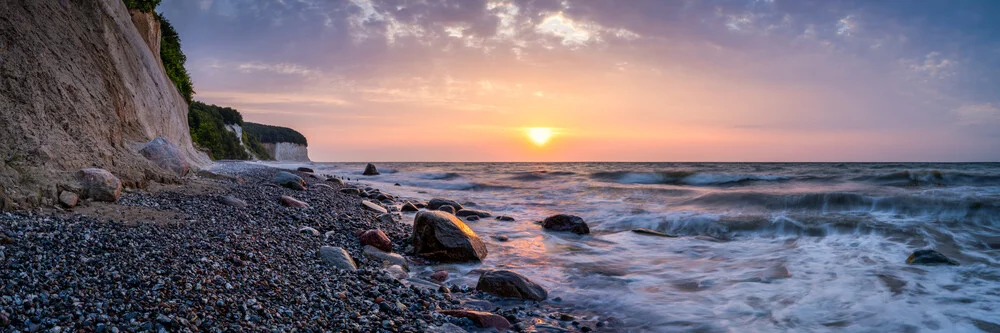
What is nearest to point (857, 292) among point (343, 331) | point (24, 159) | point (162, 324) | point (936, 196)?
point (343, 331)

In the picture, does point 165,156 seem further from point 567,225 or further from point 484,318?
point 484,318

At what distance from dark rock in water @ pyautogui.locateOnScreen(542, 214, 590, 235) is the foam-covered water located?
27 cm

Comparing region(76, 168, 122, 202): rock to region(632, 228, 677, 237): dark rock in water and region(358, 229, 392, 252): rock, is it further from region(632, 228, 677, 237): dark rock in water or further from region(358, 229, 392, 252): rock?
region(632, 228, 677, 237): dark rock in water

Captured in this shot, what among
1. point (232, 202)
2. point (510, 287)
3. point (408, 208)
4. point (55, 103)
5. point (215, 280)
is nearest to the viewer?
point (215, 280)

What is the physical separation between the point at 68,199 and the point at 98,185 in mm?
535

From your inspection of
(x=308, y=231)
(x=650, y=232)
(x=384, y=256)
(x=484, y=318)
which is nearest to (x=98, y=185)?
(x=308, y=231)

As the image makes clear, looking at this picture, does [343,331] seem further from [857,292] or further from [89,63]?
[89,63]

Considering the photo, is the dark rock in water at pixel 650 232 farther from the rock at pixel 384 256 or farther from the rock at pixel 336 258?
the rock at pixel 336 258

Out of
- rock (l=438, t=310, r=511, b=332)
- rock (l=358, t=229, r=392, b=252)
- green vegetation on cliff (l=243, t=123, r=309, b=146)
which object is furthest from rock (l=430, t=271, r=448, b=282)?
green vegetation on cliff (l=243, t=123, r=309, b=146)

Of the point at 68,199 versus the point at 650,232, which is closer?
the point at 68,199

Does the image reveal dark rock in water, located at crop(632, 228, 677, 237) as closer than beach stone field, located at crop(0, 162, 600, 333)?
No

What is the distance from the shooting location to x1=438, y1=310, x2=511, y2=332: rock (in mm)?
4211

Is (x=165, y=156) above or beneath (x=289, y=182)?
above

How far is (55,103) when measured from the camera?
235 inches
